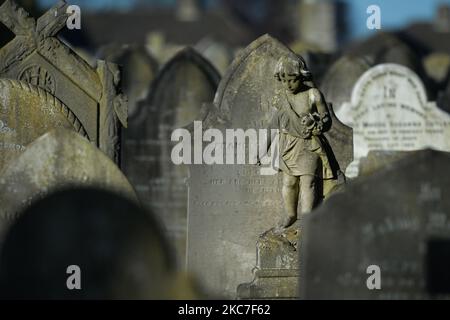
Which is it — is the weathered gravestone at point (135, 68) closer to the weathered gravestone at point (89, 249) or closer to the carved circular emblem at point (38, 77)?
the carved circular emblem at point (38, 77)

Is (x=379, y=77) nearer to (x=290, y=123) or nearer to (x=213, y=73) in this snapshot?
(x=213, y=73)

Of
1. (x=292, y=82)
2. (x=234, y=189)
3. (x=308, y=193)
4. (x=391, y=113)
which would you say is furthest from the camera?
(x=391, y=113)

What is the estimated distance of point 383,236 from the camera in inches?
342

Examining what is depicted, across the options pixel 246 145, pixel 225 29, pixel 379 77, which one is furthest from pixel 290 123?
pixel 225 29

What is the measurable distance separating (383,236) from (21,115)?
4.97 m

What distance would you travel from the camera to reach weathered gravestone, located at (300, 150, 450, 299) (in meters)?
8.69

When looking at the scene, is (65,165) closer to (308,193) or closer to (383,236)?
(383,236)

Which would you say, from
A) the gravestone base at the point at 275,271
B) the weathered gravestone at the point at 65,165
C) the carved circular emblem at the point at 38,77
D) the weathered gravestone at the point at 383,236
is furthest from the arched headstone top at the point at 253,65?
the weathered gravestone at the point at 383,236

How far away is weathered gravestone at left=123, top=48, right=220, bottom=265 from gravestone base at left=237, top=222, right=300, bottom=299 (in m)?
7.13

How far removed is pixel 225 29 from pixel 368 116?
155ft

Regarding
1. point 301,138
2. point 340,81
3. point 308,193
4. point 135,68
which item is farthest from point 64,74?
point 135,68

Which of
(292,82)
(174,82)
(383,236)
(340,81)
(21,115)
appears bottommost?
(383,236)

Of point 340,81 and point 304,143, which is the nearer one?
point 304,143
